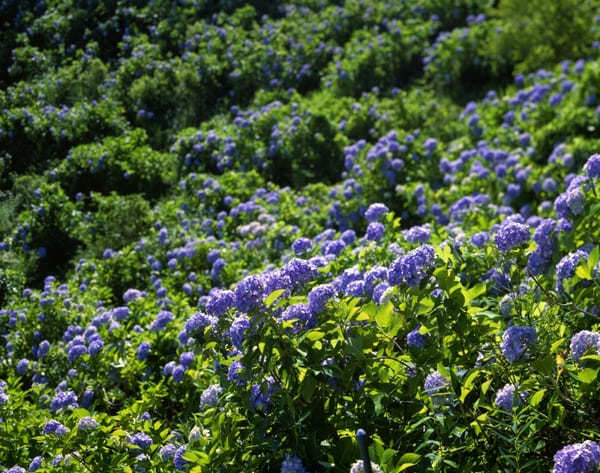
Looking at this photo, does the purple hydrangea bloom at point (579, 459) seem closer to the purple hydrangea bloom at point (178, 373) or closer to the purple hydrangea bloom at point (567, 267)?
the purple hydrangea bloom at point (567, 267)

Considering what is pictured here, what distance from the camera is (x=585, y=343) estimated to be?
5.69ft

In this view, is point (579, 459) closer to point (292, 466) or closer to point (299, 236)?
point (292, 466)

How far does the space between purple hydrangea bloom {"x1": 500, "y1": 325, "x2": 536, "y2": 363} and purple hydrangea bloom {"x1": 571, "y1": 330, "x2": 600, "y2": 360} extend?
0.11 metres

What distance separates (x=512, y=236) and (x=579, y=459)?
851 millimetres

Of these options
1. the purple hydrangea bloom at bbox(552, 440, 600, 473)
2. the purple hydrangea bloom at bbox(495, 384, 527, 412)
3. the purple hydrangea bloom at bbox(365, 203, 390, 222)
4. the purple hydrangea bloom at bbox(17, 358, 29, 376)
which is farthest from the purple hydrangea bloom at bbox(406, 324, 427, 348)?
the purple hydrangea bloom at bbox(17, 358, 29, 376)

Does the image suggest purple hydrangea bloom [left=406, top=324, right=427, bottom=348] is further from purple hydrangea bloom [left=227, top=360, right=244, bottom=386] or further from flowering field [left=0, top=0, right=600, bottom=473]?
purple hydrangea bloom [left=227, top=360, right=244, bottom=386]

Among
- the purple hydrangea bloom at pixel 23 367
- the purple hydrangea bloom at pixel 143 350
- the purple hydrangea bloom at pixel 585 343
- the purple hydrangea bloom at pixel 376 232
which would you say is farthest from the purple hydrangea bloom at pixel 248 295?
the purple hydrangea bloom at pixel 23 367

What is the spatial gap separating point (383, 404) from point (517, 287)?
2.21 ft

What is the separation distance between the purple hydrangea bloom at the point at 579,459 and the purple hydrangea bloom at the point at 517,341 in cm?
34

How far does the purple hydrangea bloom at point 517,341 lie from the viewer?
1.76m

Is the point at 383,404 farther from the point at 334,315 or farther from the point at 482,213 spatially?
the point at 482,213

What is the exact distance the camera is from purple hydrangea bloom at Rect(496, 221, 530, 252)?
2.12 m

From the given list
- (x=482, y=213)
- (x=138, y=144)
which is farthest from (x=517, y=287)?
(x=138, y=144)

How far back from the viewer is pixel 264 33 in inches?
331
